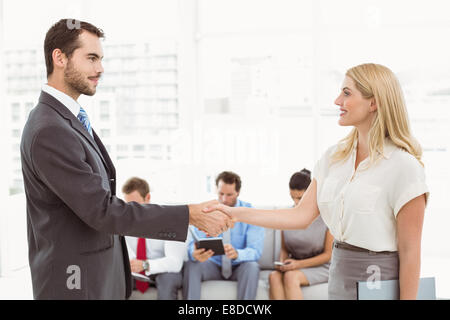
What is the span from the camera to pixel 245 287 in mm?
3311

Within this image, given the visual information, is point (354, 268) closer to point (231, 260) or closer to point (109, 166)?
point (109, 166)

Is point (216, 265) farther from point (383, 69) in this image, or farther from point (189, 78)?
point (189, 78)

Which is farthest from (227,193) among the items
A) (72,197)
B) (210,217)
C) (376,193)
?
(72,197)

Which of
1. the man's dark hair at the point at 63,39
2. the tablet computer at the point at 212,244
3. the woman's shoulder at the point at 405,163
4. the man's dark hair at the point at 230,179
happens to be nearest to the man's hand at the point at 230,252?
the tablet computer at the point at 212,244

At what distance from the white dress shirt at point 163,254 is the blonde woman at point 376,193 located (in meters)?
1.68

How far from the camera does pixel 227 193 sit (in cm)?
359

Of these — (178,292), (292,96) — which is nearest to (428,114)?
(292,96)

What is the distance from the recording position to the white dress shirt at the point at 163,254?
334 centimetres

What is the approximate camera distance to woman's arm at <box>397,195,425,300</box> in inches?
65.2

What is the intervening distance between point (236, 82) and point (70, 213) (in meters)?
4.27

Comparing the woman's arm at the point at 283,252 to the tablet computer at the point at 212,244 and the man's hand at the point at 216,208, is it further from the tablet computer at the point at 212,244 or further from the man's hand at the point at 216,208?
the man's hand at the point at 216,208

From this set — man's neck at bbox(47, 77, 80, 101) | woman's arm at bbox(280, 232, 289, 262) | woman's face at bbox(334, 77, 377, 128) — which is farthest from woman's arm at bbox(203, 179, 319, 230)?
woman's arm at bbox(280, 232, 289, 262)

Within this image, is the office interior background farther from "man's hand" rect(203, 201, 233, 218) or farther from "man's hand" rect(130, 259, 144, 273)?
"man's hand" rect(203, 201, 233, 218)

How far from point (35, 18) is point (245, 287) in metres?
3.89
